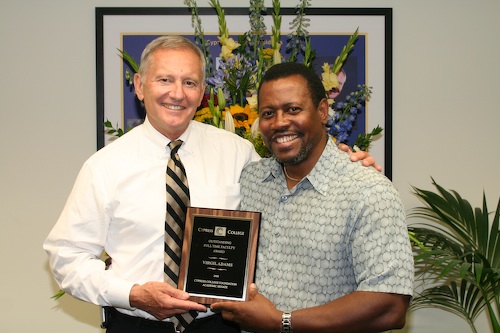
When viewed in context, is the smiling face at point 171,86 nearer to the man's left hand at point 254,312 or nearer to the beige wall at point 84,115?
the man's left hand at point 254,312

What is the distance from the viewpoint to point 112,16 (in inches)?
119

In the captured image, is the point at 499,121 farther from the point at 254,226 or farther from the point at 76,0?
the point at 76,0

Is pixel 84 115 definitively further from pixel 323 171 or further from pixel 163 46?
pixel 323 171

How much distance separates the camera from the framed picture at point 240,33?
302 centimetres

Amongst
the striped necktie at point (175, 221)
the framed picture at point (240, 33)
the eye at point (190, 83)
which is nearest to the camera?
the striped necktie at point (175, 221)

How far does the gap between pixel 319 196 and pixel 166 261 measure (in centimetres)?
57

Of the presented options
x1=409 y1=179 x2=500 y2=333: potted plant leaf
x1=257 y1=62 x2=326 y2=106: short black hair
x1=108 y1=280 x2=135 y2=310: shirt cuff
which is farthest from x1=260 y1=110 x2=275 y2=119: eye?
x1=409 y1=179 x2=500 y2=333: potted plant leaf

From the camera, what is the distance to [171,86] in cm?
203

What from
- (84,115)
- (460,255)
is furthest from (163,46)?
(460,255)

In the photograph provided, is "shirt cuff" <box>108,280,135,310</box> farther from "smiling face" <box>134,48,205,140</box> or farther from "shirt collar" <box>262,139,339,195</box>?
"shirt collar" <box>262,139,339,195</box>

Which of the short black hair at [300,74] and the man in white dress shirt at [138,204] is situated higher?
the short black hair at [300,74]

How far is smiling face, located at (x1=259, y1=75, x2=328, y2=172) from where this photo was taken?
1.84 m

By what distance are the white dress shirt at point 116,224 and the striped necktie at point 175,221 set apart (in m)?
0.03

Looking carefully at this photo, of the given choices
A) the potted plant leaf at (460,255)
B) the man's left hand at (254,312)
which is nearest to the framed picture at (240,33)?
the potted plant leaf at (460,255)
